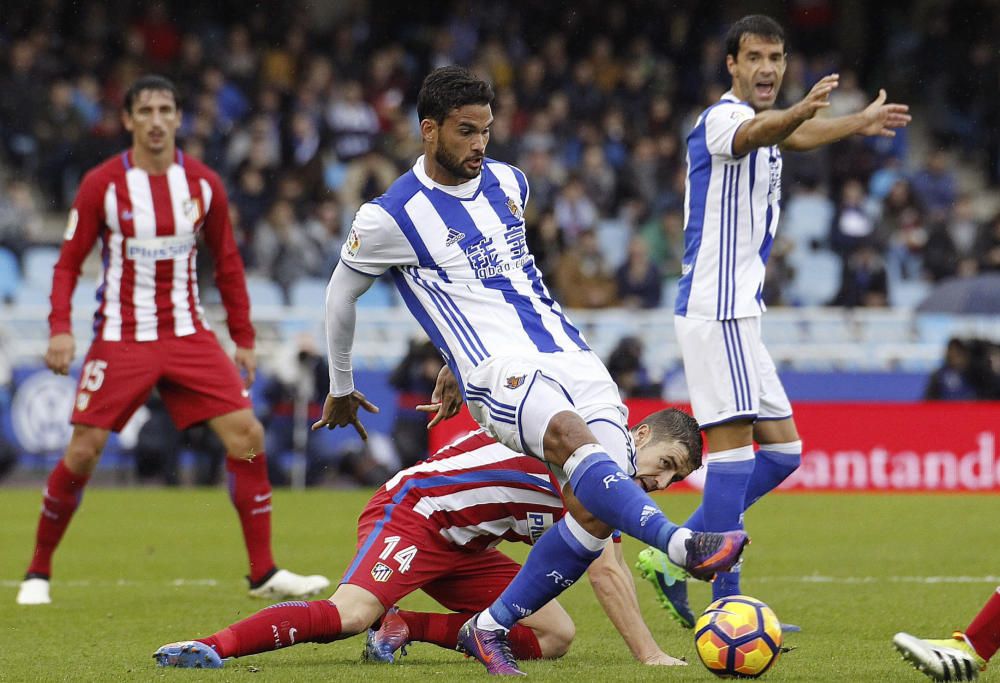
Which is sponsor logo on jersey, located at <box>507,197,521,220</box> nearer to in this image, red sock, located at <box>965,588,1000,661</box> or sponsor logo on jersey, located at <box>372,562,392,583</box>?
sponsor logo on jersey, located at <box>372,562,392,583</box>

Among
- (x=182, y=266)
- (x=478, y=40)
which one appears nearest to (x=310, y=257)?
(x=478, y=40)

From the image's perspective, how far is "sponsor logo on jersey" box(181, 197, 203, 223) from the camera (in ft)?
27.0

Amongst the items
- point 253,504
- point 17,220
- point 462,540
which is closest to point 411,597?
point 253,504

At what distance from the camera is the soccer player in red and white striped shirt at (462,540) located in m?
5.63

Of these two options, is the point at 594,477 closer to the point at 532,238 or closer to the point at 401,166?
the point at 532,238

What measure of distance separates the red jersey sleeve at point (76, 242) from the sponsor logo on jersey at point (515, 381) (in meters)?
3.35

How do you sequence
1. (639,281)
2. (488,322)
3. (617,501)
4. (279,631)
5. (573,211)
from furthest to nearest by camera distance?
(573,211) < (639,281) < (488,322) < (279,631) < (617,501)

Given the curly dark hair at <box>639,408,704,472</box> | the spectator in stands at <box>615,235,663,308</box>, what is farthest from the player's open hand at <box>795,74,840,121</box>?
the spectator in stands at <box>615,235,663,308</box>

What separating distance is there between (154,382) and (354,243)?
2.71m

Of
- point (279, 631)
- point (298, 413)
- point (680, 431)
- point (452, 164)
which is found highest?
point (452, 164)

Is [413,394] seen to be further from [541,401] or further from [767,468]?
[541,401]

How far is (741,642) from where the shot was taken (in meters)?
5.07

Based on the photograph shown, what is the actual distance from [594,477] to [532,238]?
12769 millimetres

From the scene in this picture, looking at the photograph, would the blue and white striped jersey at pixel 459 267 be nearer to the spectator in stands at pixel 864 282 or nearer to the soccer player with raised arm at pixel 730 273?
the soccer player with raised arm at pixel 730 273
